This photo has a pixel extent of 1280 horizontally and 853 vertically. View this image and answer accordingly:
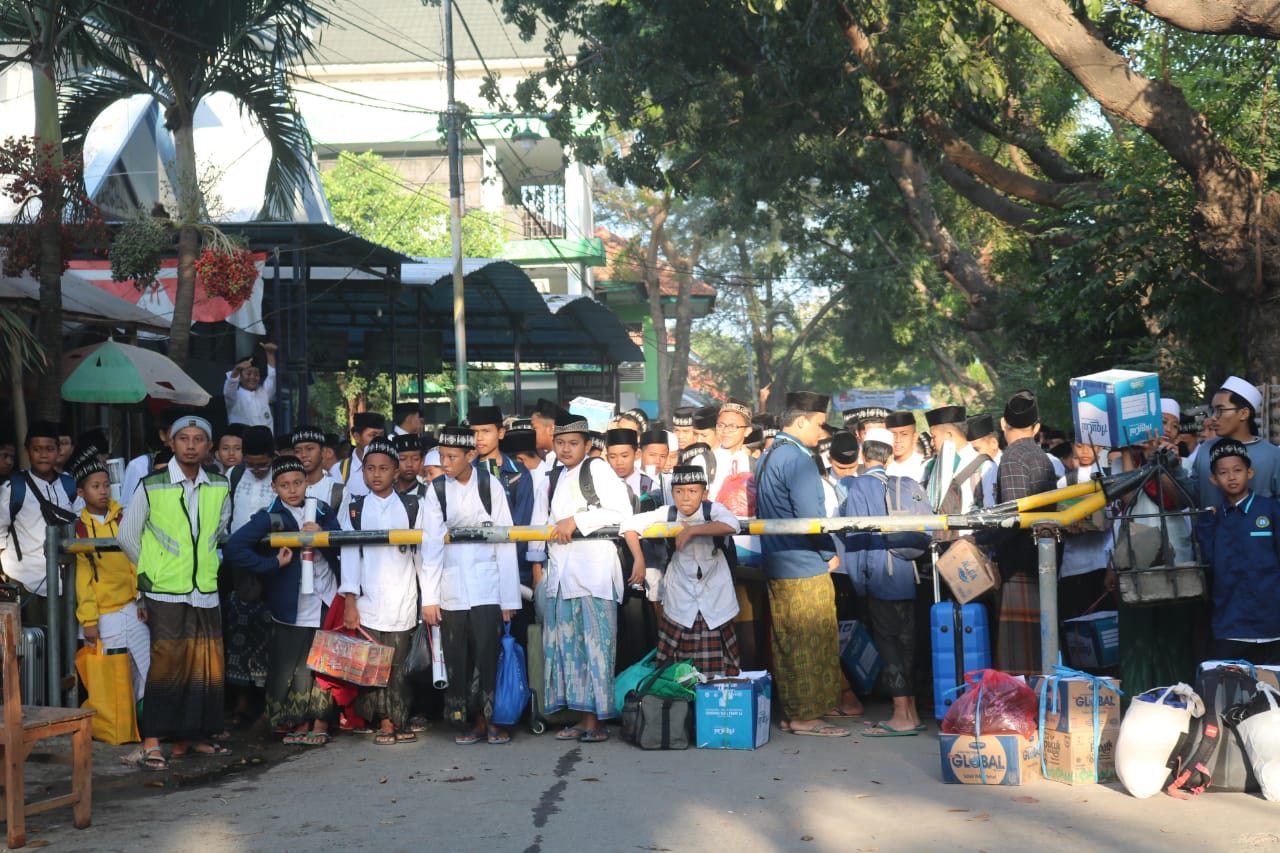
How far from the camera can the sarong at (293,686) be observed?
329 inches

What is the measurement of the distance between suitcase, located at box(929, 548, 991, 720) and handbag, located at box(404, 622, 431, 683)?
327 centimetres

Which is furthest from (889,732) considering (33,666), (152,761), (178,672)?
(33,666)

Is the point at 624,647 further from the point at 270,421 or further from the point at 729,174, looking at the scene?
the point at 729,174

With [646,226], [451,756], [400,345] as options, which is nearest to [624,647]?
[451,756]

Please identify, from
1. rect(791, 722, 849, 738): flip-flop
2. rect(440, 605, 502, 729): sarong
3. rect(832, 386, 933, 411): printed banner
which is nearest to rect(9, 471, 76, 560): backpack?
rect(440, 605, 502, 729): sarong

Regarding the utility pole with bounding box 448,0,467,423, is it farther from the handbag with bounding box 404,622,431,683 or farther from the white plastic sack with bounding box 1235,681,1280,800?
the white plastic sack with bounding box 1235,681,1280,800

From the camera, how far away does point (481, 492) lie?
845cm

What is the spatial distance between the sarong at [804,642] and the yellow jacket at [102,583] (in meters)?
4.07

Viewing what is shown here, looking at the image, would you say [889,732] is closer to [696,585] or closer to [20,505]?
[696,585]

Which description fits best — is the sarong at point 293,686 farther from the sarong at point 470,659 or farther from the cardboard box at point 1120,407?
the cardboard box at point 1120,407

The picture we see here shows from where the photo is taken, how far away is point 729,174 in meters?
23.6

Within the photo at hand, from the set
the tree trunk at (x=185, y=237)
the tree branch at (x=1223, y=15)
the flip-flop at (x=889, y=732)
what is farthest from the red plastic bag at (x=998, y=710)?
the tree trunk at (x=185, y=237)

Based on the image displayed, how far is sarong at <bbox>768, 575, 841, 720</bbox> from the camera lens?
8.18 m

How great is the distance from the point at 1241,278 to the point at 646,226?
37.5 m
